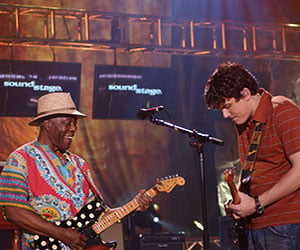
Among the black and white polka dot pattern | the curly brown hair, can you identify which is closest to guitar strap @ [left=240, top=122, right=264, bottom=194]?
the curly brown hair

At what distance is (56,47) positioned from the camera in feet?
33.8

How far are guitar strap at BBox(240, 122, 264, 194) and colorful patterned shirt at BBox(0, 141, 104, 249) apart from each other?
1.53 m

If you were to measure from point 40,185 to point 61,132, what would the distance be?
534mm

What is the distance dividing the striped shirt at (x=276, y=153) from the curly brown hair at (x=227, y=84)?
0.17m

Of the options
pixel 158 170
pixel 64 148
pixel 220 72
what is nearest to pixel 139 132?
pixel 158 170

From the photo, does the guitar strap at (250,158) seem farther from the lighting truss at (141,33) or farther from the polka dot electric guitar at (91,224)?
the lighting truss at (141,33)

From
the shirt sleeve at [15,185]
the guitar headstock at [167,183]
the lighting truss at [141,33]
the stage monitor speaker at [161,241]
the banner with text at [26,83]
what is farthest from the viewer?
the lighting truss at [141,33]

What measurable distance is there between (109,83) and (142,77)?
638 mm

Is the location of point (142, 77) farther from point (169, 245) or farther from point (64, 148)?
point (64, 148)

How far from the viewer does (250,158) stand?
3889mm

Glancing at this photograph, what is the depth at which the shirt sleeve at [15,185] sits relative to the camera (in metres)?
4.46

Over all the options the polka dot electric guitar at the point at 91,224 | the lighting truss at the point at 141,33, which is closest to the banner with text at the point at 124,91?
the lighting truss at the point at 141,33

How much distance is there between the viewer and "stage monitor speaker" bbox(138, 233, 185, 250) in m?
8.08

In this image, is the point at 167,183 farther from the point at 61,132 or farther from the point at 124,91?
the point at 124,91
